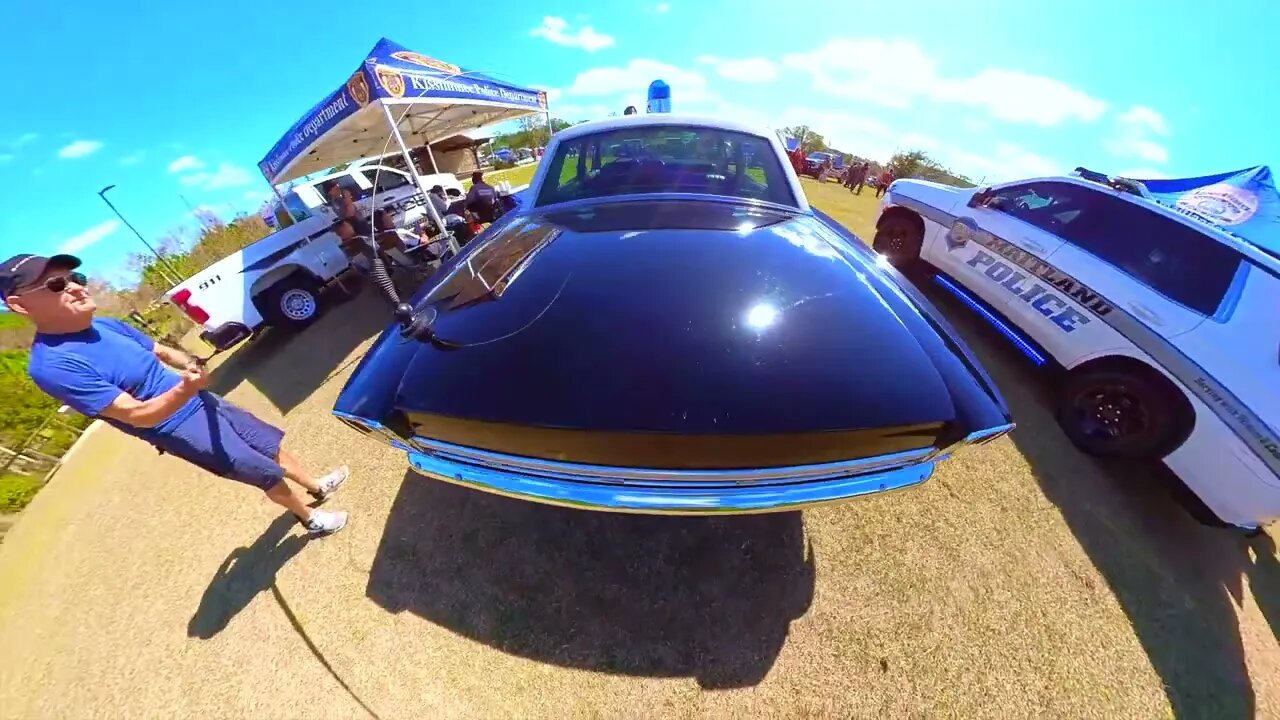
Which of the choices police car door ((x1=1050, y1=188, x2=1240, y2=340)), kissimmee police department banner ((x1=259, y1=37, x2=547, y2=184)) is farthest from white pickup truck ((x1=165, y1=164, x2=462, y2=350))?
police car door ((x1=1050, y1=188, x2=1240, y2=340))

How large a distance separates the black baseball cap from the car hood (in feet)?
4.41

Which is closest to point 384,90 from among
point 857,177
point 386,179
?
point 386,179

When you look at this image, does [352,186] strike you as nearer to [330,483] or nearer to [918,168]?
[330,483]

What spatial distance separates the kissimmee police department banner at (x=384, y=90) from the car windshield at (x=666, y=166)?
2.47 m

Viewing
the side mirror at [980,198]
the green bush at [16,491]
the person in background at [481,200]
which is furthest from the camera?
the person in background at [481,200]

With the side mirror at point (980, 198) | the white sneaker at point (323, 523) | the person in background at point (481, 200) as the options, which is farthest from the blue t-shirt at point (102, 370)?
the side mirror at point (980, 198)

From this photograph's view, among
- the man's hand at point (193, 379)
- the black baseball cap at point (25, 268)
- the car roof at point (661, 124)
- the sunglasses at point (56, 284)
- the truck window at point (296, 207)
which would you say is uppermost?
the car roof at point (661, 124)

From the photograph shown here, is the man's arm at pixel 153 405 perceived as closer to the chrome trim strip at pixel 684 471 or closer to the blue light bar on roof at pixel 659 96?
the chrome trim strip at pixel 684 471

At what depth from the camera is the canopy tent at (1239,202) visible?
2922 mm

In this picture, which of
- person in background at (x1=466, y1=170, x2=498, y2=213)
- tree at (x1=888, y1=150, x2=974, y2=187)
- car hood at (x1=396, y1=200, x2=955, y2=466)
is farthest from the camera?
tree at (x1=888, y1=150, x2=974, y2=187)

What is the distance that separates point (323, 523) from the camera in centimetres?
237

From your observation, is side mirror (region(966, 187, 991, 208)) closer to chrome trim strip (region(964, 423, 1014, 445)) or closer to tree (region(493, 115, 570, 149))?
chrome trim strip (region(964, 423, 1014, 445))

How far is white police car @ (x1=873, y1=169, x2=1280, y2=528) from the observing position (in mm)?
2076

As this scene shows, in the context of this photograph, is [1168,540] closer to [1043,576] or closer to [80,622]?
[1043,576]
